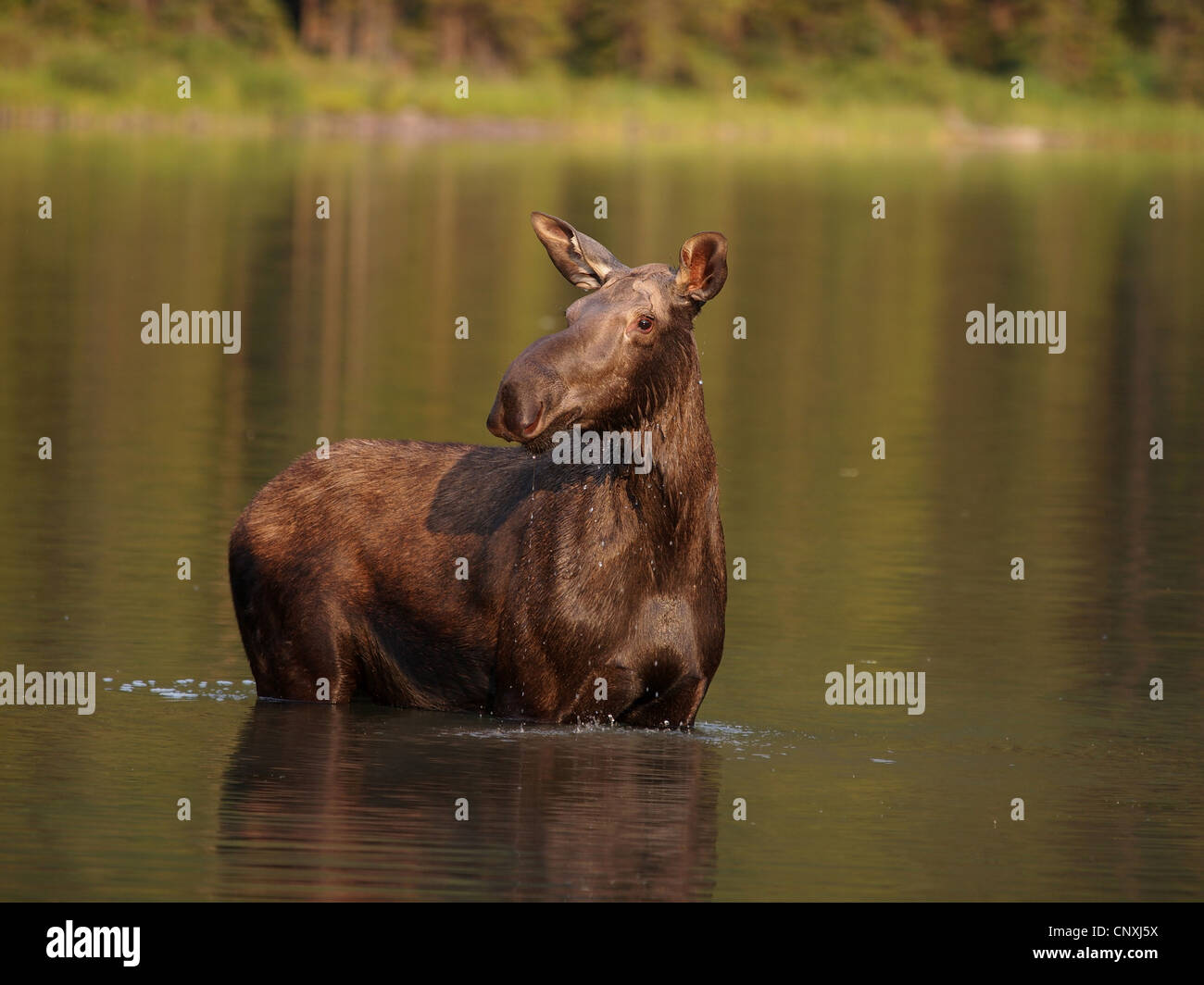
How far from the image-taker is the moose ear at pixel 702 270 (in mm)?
10742

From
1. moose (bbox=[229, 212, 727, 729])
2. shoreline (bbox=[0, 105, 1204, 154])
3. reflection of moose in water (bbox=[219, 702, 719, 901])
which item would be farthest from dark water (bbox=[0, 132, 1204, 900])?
shoreline (bbox=[0, 105, 1204, 154])

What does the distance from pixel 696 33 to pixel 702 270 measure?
103 m

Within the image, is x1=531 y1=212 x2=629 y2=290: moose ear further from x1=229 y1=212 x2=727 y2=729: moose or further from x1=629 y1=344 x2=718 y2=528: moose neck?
x1=629 y1=344 x2=718 y2=528: moose neck

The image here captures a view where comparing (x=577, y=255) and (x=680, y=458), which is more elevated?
(x=577, y=255)

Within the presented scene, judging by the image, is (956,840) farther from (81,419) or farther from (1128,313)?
(1128,313)

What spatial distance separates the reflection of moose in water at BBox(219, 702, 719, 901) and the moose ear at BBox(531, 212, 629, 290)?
2065 millimetres

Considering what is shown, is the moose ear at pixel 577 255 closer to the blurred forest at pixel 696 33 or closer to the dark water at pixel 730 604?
the dark water at pixel 730 604

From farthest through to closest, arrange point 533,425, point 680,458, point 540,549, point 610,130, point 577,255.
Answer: point 610,130 < point 577,255 < point 540,549 < point 680,458 < point 533,425

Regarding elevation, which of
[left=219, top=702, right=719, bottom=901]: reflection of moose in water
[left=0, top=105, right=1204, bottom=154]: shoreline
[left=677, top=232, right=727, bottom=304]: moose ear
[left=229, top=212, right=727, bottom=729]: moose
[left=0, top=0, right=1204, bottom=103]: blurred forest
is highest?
[left=0, top=0, right=1204, bottom=103]: blurred forest

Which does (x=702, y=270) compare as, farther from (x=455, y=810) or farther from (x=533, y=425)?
(x=455, y=810)

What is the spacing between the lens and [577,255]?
1135 cm

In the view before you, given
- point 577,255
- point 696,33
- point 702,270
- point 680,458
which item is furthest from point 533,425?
point 696,33

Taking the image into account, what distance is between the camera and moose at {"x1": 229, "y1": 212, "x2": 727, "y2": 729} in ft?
A: 35.3
